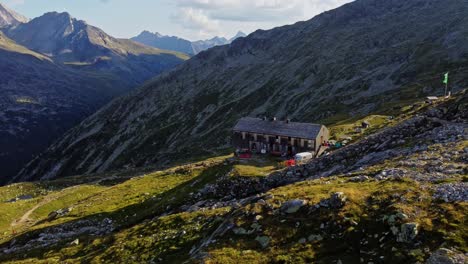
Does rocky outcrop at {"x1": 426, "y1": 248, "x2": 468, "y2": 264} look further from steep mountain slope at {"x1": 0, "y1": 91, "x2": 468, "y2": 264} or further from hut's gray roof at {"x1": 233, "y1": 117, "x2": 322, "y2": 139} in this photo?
hut's gray roof at {"x1": 233, "y1": 117, "x2": 322, "y2": 139}

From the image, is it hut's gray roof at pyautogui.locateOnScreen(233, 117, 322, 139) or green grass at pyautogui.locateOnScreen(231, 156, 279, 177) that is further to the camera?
hut's gray roof at pyautogui.locateOnScreen(233, 117, 322, 139)

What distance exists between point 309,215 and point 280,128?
49861mm

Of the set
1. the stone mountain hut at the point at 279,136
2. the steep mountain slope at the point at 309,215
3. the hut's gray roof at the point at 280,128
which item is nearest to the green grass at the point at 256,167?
the steep mountain slope at the point at 309,215

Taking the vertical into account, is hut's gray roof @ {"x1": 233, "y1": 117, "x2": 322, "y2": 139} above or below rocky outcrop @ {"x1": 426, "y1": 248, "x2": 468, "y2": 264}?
above

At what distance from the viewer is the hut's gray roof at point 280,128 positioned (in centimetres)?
7769

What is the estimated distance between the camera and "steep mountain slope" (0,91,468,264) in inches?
1068

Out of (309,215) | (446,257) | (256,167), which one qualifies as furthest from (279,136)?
(446,257)

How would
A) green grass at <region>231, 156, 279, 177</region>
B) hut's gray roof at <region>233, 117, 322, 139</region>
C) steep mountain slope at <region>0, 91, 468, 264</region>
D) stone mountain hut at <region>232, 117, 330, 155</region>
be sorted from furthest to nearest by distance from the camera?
Result: hut's gray roof at <region>233, 117, 322, 139</region> → stone mountain hut at <region>232, 117, 330, 155</region> → green grass at <region>231, 156, 279, 177</region> → steep mountain slope at <region>0, 91, 468, 264</region>

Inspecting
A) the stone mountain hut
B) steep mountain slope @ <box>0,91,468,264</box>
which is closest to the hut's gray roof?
the stone mountain hut

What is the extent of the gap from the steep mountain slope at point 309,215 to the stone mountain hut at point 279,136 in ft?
42.8

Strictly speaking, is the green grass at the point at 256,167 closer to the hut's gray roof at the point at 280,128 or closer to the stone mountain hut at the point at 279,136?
the stone mountain hut at the point at 279,136

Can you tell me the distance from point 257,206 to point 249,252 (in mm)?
6601

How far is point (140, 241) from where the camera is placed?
40844 millimetres

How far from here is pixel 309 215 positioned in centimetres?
3253
